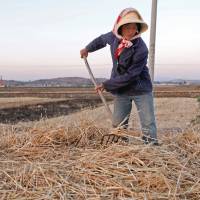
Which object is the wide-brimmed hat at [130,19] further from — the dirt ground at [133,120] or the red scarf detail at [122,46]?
the dirt ground at [133,120]

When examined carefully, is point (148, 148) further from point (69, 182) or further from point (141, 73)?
point (141, 73)

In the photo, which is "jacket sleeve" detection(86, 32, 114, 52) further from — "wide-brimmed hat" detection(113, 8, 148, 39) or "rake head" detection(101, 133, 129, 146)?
"rake head" detection(101, 133, 129, 146)

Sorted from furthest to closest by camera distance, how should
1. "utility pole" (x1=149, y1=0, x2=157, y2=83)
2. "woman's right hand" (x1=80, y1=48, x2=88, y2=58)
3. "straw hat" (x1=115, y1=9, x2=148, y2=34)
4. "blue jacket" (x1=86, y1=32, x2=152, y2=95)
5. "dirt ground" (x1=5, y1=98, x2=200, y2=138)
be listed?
"utility pole" (x1=149, y1=0, x2=157, y2=83) → "woman's right hand" (x1=80, y1=48, x2=88, y2=58) → "blue jacket" (x1=86, y1=32, x2=152, y2=95) → "straw hat" (x1=115, y1=9, x2=148, y2=34) → "dirt ground" (x1=5, y1=98, x2=200, y2=138)

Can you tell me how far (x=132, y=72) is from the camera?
4.47 m

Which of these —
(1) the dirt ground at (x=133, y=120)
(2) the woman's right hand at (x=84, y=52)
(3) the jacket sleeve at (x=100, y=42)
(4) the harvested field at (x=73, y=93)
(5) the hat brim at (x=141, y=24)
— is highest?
(5) the hat brim at (x=141, y=24)

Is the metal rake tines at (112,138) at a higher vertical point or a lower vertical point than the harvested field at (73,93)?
higher

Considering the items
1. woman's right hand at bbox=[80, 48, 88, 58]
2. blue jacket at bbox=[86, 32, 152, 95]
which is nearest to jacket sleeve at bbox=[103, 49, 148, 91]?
blue jacket at bbox=[86, 32, 152, 95]

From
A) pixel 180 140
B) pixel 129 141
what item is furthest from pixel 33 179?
pixel 180 140

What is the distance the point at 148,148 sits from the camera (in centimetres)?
309

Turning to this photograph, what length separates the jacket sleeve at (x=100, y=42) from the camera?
4.88 m

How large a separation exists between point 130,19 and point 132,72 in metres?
0.50

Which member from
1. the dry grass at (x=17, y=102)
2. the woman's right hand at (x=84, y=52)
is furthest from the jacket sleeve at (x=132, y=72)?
the dry grass at (x=17, y=102)

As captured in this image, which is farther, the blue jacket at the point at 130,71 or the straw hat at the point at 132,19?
the blue jacket at the point at 130,71

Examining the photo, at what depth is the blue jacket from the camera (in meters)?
4.48
